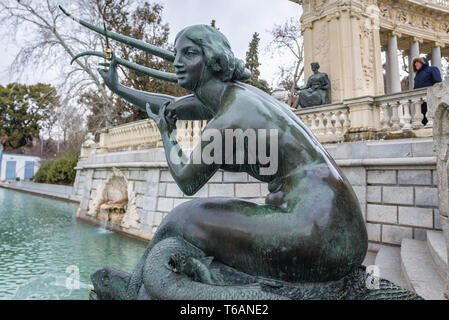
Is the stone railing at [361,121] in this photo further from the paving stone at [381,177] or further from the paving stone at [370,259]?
the paving stone at [370,259]

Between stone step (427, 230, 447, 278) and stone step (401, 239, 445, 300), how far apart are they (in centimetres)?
7

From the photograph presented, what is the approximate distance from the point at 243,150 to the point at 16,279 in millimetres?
3825

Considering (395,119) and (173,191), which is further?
(173,191)

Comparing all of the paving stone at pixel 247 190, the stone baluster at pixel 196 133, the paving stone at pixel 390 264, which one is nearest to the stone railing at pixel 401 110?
the paving stone at pixel 390 264

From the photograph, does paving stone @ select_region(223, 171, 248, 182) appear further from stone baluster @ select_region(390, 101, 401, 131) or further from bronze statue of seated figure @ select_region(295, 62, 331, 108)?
bronze statue of seated figure @ select_region(295, 62, 331, 108)

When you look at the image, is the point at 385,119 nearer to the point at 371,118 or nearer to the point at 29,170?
the point at 371,118

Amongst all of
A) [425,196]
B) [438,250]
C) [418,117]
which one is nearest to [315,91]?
[418,117]

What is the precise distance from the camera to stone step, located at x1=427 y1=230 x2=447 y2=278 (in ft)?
9.48

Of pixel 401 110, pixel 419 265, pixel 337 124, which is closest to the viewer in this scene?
pixel 419 265

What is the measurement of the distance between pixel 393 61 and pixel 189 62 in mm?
17315

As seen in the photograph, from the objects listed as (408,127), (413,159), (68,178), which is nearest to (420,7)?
(408,127)

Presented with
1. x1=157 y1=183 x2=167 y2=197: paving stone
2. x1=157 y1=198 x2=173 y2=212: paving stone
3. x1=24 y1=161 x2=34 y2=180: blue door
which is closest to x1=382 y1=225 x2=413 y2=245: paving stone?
x1=157 y1=198 x2=173 y2=212: paving stone

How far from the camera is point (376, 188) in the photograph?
539cm

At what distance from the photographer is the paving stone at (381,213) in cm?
513
